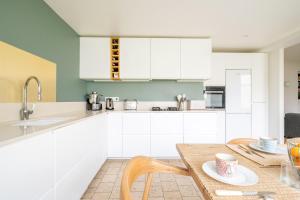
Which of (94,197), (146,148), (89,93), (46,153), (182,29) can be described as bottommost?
(94,197)

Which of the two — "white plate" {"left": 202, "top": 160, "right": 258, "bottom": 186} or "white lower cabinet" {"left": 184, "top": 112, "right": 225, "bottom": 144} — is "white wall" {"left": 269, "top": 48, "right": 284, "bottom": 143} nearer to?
"white lower cabinet" {"left": 184, "top": 112, "right": 225, "bottom": 144}

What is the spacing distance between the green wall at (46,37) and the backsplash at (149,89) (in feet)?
1.47

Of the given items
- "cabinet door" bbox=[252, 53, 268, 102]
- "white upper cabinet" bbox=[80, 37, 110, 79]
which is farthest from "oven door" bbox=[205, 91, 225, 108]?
"white upper cabinet" bbox=[80, 37, 110, 79]

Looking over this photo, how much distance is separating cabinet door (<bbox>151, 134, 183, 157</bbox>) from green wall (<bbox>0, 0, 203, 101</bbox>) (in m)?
0.84

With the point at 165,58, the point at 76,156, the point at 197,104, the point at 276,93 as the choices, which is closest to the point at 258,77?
the point at 276,93

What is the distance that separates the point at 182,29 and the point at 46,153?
2.50 m

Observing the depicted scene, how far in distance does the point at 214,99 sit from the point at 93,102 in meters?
2.44

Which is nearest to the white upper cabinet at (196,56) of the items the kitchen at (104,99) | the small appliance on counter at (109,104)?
the kitchen at (104,99)

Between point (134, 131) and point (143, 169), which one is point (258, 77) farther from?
point (143, 169)

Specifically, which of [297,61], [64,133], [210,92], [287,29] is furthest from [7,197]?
[297,61]

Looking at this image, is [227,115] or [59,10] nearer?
[59,10]

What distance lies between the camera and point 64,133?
4.17 feet

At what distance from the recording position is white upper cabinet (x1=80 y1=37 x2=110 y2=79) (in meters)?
2.87

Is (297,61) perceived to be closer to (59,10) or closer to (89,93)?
(89,93)
